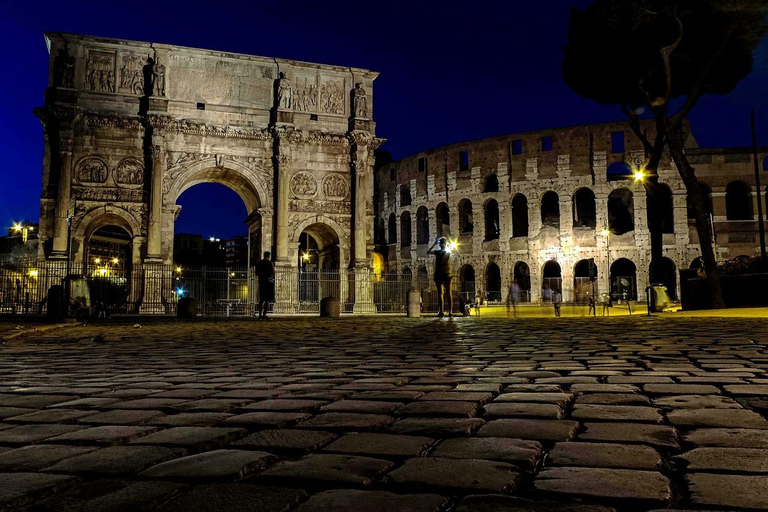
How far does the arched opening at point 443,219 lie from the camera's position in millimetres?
40244

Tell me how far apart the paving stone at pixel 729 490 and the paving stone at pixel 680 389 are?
60.6 inches

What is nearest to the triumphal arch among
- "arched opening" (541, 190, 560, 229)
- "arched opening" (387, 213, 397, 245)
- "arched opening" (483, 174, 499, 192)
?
"arched opening" (483, 174, 499, 192)

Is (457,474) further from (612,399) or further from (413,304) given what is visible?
(413,304)

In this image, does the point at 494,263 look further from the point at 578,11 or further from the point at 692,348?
the point at 692,348

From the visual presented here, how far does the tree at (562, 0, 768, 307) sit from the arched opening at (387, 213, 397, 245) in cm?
2209

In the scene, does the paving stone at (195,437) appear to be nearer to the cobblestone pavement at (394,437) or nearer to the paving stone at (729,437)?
the cobblestone pavement at (394,437)

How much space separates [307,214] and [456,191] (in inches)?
619

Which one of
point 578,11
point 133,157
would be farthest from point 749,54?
point 133,157

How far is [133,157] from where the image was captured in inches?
961

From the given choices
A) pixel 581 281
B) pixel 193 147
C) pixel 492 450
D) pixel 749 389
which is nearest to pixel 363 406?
pixel 492 450

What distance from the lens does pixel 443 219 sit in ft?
135

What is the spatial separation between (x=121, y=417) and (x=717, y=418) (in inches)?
96.3

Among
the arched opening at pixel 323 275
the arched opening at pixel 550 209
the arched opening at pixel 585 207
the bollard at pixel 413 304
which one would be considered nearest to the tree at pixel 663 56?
the bollard at pixel 413 304

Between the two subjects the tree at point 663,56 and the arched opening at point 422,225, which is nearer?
the tree at point 663,56
